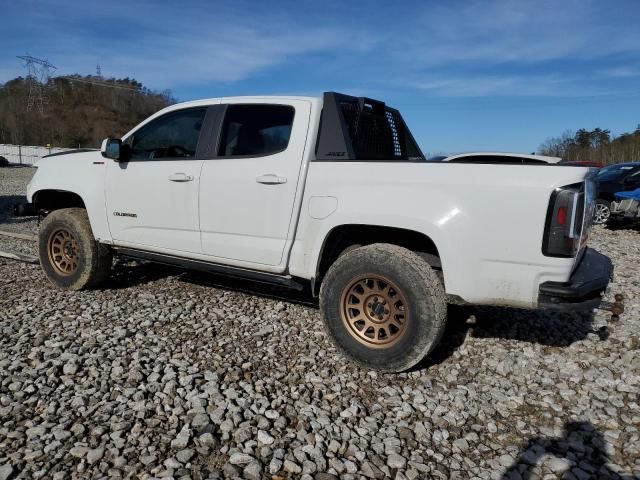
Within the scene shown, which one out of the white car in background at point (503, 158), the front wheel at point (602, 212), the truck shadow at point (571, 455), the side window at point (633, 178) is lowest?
the truck shadow at point (571, 455)

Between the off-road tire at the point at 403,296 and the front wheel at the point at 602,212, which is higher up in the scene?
the front wheel at the point at 602,212

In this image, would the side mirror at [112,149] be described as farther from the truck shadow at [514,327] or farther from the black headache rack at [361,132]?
the truck shadow at [514,327]

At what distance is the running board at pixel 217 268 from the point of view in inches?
164

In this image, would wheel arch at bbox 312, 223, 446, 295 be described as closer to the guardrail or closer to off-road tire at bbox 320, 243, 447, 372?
off-road tire at bbox 320, 243, 447, 372

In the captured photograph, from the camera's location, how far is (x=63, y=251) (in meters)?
5.54

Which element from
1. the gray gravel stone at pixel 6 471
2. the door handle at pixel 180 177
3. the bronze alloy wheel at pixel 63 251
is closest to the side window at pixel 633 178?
the door handle at pixel 180 177

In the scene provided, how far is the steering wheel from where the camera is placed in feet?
15.6

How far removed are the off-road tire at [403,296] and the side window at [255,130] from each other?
A: 1.20m

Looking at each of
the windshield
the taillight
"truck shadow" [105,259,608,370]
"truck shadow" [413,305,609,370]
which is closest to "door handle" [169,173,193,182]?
"truck shadow" [105,259,608,370]

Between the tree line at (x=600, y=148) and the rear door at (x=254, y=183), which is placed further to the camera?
the tree line at (x=600, y=148)

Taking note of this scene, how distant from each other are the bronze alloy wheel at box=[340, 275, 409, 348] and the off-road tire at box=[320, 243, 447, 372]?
2 cm

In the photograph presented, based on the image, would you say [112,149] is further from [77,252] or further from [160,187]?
[77,252]

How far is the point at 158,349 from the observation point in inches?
157

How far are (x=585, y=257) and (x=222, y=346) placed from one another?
2912 mm
